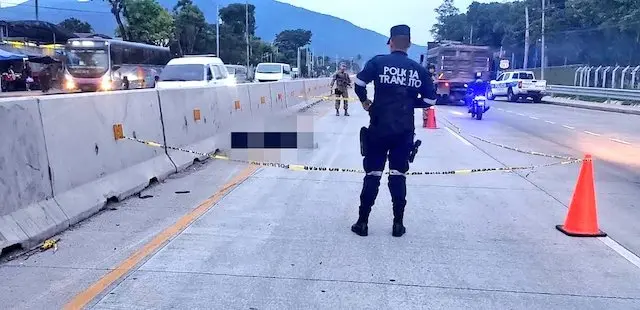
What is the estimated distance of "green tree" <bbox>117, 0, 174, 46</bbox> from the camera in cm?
5744

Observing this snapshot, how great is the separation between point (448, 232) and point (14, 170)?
408 centimetres

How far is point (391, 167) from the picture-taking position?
21.0 feet

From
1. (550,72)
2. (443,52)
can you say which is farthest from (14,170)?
(550,72)

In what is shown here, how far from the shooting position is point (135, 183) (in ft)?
26.8

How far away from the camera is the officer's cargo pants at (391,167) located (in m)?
6.28

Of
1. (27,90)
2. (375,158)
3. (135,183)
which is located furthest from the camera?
(27,90)

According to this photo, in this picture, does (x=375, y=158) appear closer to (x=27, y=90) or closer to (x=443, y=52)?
(x=443, y=52)

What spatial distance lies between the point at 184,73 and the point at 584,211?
18.2 m

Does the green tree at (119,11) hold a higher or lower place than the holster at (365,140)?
higher

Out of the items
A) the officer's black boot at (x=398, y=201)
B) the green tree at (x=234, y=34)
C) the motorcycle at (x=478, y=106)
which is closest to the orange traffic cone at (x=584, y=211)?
the officer's black boot at (x=398, y=201)

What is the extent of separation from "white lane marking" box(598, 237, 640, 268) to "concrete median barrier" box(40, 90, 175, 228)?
5160 mm

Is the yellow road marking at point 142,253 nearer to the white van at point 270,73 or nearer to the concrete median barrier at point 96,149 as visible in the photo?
the concrete median barrier at point 96,149

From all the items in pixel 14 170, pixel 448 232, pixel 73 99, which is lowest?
pixel 448 232

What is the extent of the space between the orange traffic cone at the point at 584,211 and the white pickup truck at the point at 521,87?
32.0 metres
